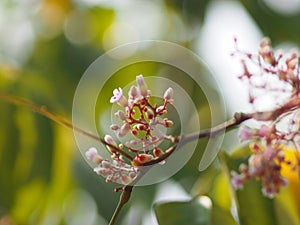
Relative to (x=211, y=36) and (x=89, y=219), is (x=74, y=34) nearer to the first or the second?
(x=211, y=36)

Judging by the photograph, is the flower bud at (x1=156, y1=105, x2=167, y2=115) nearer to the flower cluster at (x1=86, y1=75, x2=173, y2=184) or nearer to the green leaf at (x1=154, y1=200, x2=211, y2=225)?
the flower cluster at (x1=86, y1=75, x2=173, y2=184)

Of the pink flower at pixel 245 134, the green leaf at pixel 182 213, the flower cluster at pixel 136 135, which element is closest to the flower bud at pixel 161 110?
the flower cluster at pixel 136 135

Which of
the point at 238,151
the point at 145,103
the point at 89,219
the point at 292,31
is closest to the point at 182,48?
the point at 292,31

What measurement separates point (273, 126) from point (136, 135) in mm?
186

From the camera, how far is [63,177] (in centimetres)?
202

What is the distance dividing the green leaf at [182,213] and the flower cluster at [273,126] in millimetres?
143

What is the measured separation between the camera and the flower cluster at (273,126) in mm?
1069

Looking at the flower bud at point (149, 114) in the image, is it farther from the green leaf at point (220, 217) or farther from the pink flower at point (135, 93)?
the green leaf at point (220, 217)

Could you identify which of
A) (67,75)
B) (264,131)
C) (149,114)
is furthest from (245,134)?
(67,75)

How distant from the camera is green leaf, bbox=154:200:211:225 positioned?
1.24m

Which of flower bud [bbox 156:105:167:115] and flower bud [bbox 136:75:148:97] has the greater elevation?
flower bud [bbox 136:75:148:97]

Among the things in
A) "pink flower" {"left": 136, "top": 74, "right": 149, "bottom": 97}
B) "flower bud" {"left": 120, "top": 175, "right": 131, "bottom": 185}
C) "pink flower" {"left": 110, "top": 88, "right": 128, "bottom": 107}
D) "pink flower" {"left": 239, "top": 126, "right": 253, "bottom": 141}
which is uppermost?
"pink flower" {"left": 136, "top": 74, "right": 149, "bottom": 97}

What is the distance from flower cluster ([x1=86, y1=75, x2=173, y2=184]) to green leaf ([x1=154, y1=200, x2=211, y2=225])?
0.53ft

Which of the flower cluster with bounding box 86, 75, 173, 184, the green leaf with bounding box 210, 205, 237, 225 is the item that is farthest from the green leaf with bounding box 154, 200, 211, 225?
the flower cluster with bounding box 86, 75, 173, 184
